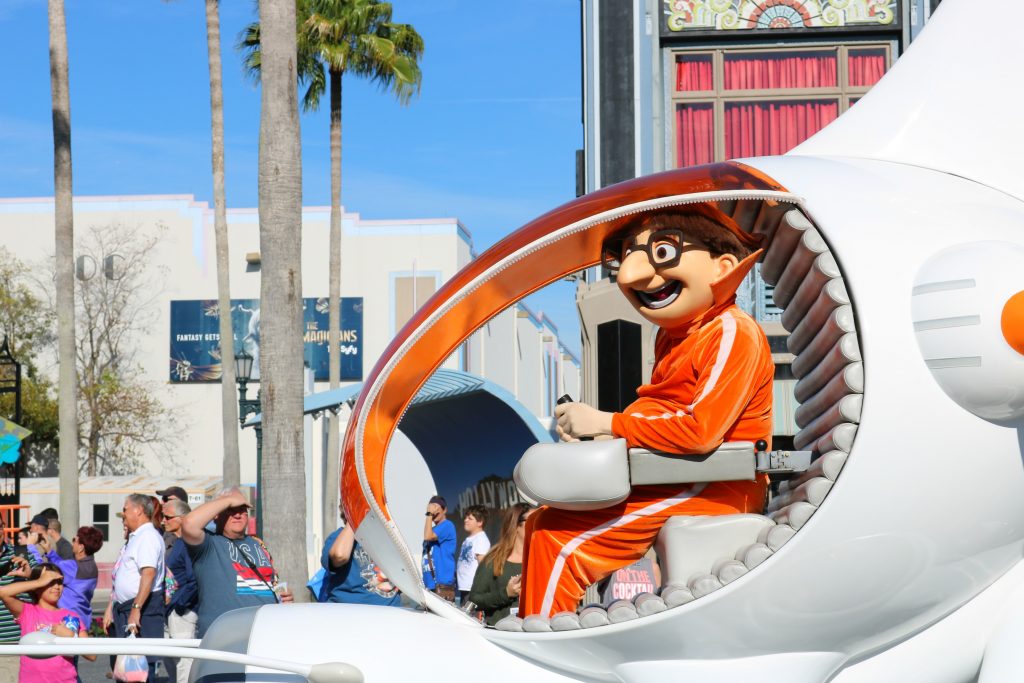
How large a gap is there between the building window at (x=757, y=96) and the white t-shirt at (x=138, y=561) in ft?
23.2

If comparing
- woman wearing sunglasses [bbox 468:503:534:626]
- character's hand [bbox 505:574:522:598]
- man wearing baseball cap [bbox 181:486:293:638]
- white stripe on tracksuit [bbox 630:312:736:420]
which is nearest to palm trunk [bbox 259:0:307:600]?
man wearing baseball cap [bbox 181:486:293:638]

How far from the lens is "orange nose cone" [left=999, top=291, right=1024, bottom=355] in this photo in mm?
A: 3189

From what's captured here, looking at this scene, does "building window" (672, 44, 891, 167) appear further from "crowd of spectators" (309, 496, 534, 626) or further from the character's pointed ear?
the character's pointed ear

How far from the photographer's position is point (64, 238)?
45.5 feet

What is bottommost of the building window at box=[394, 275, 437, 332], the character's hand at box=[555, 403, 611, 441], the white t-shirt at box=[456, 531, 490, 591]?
the white t-shirt at box=[456, 531, 490, 591]

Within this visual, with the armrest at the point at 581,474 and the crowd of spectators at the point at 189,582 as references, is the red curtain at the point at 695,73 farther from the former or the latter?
the armrest at the point at 581,474

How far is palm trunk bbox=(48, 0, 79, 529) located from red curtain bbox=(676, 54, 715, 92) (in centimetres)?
671

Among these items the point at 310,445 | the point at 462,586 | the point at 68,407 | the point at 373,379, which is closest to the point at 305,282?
the point at 310,445

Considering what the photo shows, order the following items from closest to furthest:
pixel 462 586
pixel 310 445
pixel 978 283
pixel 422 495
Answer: pixel 978 283
pixel 462 586
pixel 422 495
pixel 310 445

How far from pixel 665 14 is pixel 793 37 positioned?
130cm

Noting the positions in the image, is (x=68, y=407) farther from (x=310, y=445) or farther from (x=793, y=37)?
(x=310, y=445)

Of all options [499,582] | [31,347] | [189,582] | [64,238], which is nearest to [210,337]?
[31,347]

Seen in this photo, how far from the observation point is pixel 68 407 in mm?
13742

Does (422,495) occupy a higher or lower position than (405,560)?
lower
